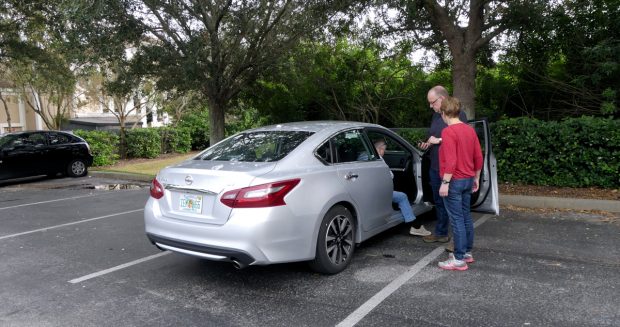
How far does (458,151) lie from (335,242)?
1.44m

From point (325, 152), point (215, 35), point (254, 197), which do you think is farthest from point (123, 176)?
point (254, 197)

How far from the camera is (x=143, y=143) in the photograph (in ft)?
67.1

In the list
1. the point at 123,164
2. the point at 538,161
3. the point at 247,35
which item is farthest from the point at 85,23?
the point at 123,164

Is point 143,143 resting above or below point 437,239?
above

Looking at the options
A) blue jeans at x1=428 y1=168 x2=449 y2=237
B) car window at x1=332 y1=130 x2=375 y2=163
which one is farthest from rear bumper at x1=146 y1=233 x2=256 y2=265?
blue jeans at x1=428 y1=168 x2=449 y2=237

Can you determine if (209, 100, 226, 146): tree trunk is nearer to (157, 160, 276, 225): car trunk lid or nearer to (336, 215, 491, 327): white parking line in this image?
(157, 160, 276, 225): car trunk lid

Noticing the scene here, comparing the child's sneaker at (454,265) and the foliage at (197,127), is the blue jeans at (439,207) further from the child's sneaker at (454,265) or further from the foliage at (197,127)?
the foliage at (197,127)

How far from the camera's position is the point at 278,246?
4008 millimetres

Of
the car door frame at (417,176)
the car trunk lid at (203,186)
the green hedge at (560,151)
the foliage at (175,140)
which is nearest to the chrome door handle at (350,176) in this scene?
the car trunk lid at (203,186)

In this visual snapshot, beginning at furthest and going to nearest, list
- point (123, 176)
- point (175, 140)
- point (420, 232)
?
point (175, 140), point (123, 176), point (420, 232)

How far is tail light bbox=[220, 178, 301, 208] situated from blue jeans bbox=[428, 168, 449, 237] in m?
2.12

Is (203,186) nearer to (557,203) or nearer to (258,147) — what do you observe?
(258,147)

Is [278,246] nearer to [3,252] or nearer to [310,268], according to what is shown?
[310,268]

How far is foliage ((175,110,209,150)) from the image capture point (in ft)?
82.3
